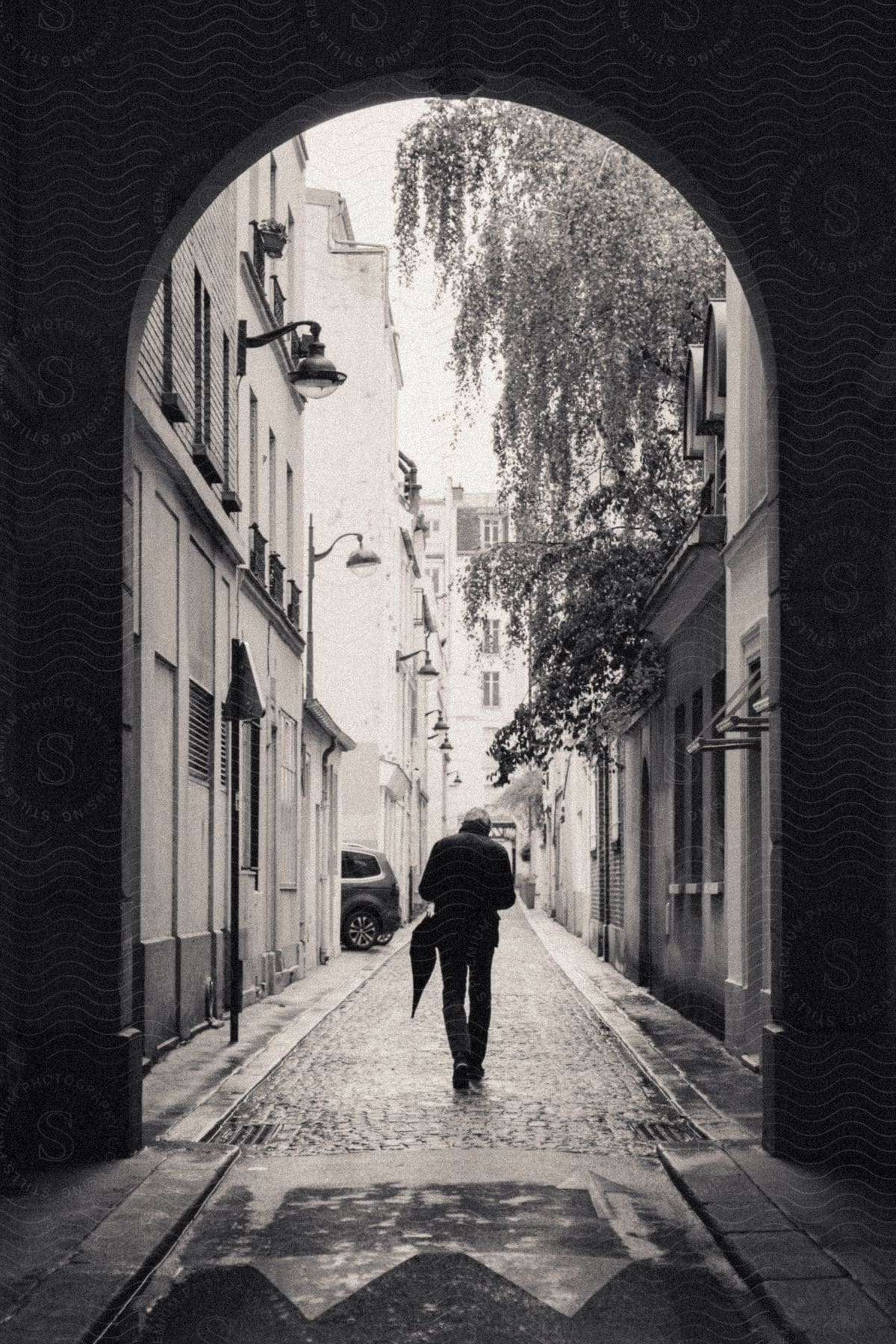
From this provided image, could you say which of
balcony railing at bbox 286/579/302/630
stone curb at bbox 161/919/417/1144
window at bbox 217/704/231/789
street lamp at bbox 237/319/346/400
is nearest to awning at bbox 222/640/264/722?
window at bbox 217/704/231/789

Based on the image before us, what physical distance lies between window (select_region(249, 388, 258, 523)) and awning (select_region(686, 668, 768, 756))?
8368 millimetres

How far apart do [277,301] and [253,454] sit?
290 centimetres

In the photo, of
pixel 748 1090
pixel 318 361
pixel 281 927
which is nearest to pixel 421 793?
pixel 281 927

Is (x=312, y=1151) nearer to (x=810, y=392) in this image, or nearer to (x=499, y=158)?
(x=810, y=392)

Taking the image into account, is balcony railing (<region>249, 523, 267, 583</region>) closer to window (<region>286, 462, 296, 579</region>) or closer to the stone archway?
window (<region>286, 462, 296, 579</region>)

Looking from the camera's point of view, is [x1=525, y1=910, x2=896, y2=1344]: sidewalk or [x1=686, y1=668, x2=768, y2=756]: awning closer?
[x1=525, y1=910, x2=896, y2=1344]: sidewalk

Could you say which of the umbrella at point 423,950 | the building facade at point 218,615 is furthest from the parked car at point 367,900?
the umbrella at point 423,950

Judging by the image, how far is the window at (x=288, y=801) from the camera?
2289 cm

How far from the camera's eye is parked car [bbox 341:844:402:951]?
3184 cm

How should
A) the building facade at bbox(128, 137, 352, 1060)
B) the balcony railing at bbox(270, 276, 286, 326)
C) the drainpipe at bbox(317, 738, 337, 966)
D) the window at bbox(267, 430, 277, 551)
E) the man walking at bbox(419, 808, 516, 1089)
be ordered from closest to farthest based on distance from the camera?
the man walking at bbox(419, 808, 516, 1089) → the building facade at bbox(128, 137, 352, 1060) → the window at bbox(267, 430, 277, 551) → the balcony railing at bbox(270, 276, 286, 326) → the drainpipe at bbox(317, 738, 337, 966)

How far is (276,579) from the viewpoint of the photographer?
22688 mm

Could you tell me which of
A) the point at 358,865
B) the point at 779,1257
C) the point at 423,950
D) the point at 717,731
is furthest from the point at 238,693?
the point at 358,865

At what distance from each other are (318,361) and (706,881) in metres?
5.90

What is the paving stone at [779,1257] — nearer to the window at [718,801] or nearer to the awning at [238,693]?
the window at [718,801]
